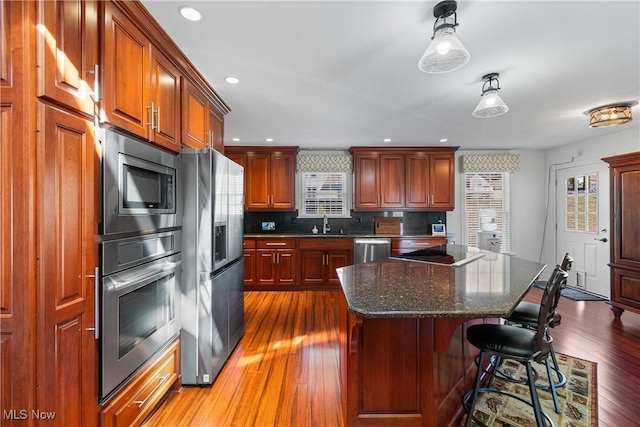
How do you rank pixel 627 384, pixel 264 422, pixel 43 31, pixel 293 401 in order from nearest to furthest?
pixel 43 31 < pixel 264 422 < pixel 293 401 < pixel 627 384

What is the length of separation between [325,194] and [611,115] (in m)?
3.83

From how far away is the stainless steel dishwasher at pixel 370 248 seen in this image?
4.68 m

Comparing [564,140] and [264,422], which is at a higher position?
[564,140]

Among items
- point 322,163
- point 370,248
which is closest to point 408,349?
point 370,248

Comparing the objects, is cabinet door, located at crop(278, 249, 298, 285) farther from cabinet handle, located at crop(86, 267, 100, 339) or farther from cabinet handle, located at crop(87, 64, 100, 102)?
cabinet handle, located at crop(87, 64, 100, 102)

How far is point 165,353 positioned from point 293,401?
91 cm

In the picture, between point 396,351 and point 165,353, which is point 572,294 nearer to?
point 396,351

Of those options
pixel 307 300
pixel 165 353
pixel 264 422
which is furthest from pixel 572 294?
pixel 165 353

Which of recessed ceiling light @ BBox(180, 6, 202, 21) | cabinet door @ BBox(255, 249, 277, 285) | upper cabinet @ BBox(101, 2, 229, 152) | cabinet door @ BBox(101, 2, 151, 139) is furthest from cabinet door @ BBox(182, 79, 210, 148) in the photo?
cabinet door @ BBox(255, 249, 277, 285)

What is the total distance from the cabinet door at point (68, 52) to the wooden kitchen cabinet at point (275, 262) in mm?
3560

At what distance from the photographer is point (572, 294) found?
4371 mm

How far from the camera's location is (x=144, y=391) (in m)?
1.63

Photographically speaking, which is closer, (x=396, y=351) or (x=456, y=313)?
(x=456, y=313)

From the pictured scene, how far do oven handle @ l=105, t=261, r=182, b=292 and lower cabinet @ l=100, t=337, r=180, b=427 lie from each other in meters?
0.50
